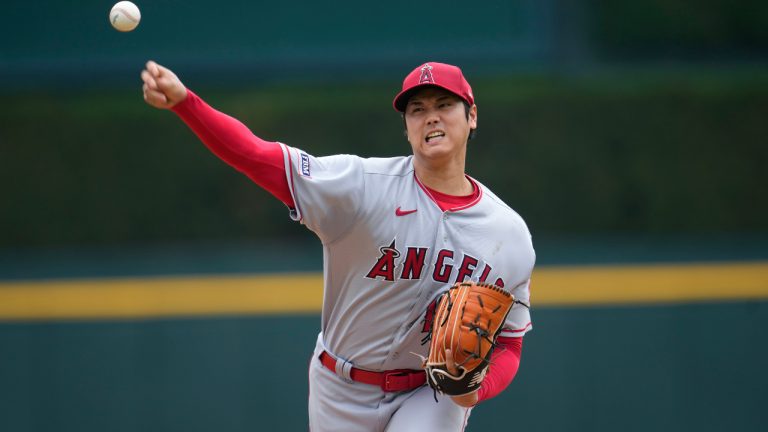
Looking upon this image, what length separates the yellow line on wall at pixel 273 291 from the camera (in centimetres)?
568

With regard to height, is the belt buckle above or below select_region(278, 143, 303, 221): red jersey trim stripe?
below

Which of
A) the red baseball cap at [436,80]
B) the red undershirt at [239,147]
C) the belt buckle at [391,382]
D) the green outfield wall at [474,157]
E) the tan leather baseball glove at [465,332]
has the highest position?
the green outfield wall at [474,157]

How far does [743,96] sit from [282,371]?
123 inches

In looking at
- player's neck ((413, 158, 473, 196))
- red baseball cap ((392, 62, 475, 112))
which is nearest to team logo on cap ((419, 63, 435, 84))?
red baseball cap ((392, 62, 475, 112))

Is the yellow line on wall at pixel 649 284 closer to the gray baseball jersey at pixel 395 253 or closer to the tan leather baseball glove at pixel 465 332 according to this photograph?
the gray baseball jersey at pixel 395 253

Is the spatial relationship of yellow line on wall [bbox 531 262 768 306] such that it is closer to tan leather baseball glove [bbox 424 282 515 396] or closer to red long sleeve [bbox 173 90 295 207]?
tan leather baseball glove [bbox 424 282 515 396]

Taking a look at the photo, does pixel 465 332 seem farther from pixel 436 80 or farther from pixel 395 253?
pixel 436 80

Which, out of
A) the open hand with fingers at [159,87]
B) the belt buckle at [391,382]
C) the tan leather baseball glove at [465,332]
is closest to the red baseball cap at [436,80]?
the tan leather baseball glove at [465,332]

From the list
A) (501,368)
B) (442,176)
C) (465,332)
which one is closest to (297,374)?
(501,368)

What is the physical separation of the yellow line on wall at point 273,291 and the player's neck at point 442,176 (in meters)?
2.63

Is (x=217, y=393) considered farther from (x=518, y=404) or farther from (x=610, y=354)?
(x=610, y=354)

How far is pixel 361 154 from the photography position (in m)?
5.99

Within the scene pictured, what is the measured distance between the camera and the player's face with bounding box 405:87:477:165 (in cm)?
300

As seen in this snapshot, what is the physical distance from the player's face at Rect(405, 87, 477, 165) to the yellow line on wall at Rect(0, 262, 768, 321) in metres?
2.78
